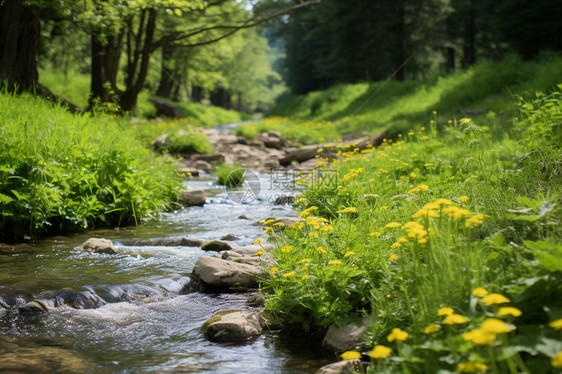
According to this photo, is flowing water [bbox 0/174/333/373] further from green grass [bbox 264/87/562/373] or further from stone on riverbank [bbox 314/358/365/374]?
green grass [bbox 264/87/562/373]

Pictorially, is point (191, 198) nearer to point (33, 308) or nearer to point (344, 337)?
point (33, 308)

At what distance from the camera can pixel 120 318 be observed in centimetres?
325

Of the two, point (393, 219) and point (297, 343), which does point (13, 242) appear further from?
point (393, 219)

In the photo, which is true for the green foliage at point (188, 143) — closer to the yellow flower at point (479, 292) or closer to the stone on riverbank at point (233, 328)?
the stone on riverbank at point (233, 328)

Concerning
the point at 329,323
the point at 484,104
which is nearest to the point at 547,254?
the point at 329,323

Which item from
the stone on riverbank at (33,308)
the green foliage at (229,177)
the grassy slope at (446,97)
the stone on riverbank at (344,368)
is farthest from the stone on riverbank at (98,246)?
the grassy slope at (446,97)

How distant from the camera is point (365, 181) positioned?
5.57 meters

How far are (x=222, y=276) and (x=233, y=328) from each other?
960 millimetres

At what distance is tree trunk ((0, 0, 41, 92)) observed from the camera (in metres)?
8.02

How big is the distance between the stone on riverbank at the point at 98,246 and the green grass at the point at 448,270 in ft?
6.89

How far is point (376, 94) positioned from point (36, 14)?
56.8ft

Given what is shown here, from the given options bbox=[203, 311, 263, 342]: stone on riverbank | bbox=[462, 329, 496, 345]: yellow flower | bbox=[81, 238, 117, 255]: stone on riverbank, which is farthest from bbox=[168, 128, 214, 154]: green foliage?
bbox=[462, 329, 496, 345]: yellow flower

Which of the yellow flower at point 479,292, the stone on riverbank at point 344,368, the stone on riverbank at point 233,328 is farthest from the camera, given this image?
the stone on riverbank at point 233,328

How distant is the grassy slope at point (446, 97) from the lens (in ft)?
36.7
